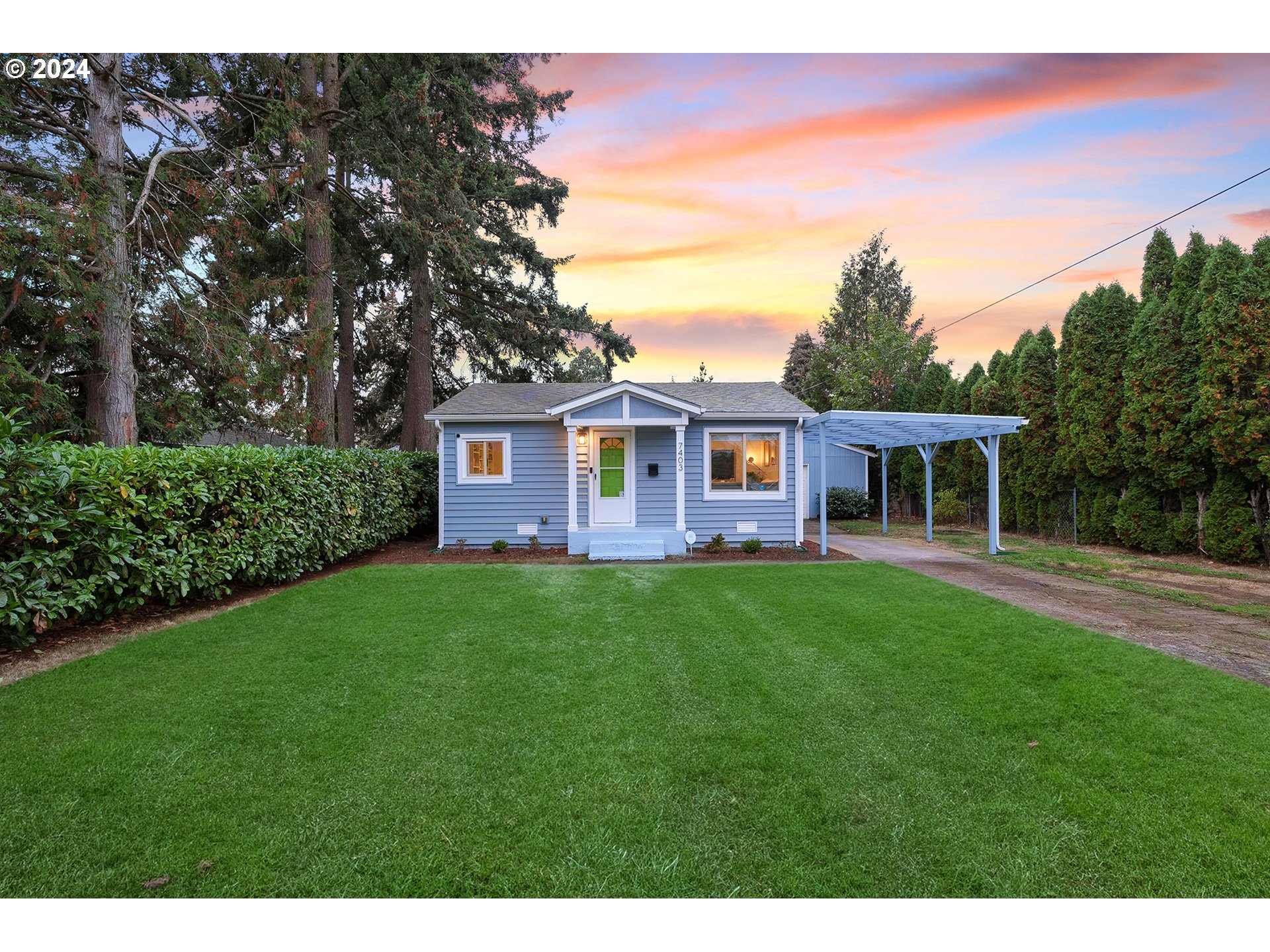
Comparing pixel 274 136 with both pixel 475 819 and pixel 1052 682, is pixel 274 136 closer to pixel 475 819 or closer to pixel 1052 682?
pixel 475 819

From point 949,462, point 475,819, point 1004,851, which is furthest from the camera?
point 949,462

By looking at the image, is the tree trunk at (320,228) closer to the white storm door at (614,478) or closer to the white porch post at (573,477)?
the white porch post at (573,477)

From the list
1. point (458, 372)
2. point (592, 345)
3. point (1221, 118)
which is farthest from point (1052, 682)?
point (458, 372)

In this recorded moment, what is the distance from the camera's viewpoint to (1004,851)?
2.26m

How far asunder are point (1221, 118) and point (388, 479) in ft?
42.3

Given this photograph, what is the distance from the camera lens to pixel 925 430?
457 inches

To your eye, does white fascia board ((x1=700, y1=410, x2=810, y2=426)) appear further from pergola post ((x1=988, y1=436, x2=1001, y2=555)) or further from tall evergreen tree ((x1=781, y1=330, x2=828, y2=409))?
tall evergreen tree ((x1=781, y1=330, x2=828, y2=409))

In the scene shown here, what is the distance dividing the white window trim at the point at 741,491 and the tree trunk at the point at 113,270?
8.75m

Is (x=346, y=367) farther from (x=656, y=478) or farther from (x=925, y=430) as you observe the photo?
(x=925, y=430)

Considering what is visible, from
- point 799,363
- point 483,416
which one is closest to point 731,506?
point 483,416

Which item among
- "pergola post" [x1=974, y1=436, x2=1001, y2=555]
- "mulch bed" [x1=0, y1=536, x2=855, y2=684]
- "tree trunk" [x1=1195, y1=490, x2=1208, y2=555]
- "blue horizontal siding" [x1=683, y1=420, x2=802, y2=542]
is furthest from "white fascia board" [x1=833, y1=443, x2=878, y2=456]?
"tree trunk" [x1=1195, y1=490, x2=1208, y2=555]

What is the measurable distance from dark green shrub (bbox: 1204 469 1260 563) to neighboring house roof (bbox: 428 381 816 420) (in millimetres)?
6235

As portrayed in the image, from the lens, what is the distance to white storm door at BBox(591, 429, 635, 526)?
11.2 metres

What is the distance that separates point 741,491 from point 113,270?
394 inches
